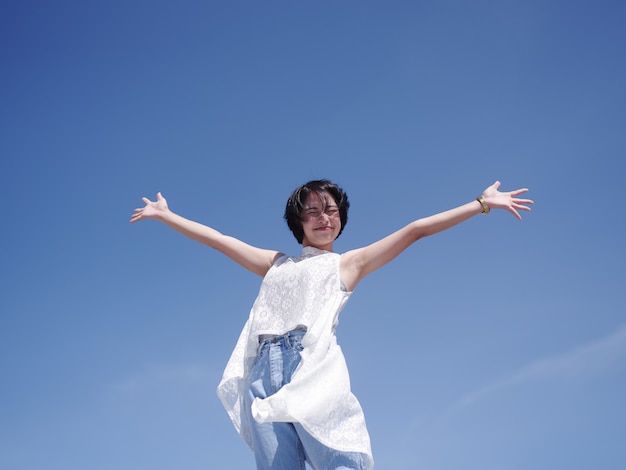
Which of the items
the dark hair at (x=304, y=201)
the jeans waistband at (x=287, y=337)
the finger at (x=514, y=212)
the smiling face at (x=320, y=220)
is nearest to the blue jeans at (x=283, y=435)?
the jeans waistband at (x=287, y=337)

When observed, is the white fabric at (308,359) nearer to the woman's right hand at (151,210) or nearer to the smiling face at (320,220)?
the smiling face at (320,220)

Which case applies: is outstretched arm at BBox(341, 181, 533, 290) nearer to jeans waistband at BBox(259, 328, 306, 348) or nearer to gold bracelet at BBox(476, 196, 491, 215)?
gold bracelet at BBox(476, 196, 491, 215)

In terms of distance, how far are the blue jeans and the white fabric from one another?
7 centimetres

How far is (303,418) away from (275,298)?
907 millimetres

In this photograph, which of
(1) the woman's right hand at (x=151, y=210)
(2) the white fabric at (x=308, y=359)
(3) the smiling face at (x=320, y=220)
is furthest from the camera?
(1) the woman's right hand at (x=151, y=210)

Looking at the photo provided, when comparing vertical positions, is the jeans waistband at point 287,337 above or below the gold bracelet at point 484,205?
below

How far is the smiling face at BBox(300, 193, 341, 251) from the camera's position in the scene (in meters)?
4.98

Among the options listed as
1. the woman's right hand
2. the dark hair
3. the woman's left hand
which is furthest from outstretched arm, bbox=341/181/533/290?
the woman's right hand

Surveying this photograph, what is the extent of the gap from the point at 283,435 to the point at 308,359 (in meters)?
0.51

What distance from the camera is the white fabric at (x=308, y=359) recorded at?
13.5 feet

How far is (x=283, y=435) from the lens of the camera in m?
4.23

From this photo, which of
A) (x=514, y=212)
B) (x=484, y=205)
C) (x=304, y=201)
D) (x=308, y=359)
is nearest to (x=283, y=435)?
(x=308, y=359)

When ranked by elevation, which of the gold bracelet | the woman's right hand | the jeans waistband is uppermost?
the woman's right hand

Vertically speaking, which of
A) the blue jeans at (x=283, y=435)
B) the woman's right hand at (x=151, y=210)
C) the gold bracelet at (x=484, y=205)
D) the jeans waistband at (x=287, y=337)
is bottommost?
the blue jeans at (x=283, y=435)
